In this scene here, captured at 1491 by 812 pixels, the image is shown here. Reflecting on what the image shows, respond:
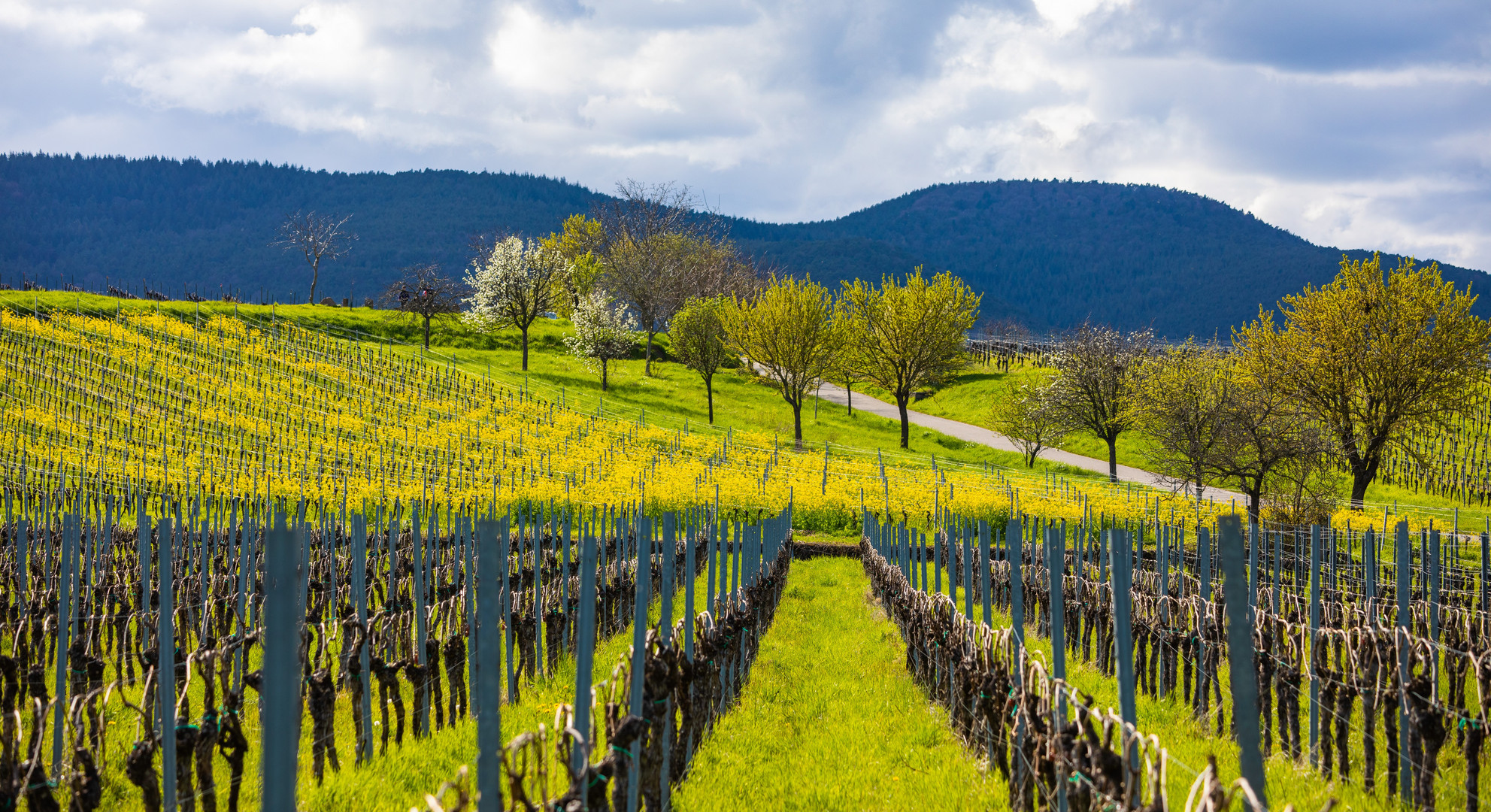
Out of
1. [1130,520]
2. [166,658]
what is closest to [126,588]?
[166,658]

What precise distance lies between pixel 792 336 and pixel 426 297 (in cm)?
2777

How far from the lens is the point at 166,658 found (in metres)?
5.51

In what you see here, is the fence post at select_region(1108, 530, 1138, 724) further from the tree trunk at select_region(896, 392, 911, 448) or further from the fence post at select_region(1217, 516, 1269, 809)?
the tree trunk at select_region(896, 392, 911, 448)

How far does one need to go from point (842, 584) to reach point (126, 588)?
12.3 meters

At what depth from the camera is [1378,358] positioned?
27.6 meters

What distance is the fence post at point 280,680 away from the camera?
2.95 metres

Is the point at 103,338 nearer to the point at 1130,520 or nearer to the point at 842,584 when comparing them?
the point at 842,584

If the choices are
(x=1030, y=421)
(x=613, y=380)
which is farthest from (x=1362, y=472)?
(x=613, y=380)

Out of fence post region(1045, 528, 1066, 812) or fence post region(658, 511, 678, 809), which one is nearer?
fence post region(1045, 528, 1066, 812)

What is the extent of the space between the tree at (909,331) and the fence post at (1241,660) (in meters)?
41.9

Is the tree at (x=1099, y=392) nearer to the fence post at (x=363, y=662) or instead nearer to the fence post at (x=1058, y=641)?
the fence post at (x=1058, y=641)

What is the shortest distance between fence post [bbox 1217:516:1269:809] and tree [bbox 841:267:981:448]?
41.9 m

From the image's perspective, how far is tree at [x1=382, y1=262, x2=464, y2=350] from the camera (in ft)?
190

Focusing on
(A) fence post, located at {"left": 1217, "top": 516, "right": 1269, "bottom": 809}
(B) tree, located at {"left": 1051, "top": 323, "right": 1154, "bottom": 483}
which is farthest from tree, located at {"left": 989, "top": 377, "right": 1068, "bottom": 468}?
(A) fence post, located at {"left": 1217, "top": 516, "right": 1269, "bottom": 809}
